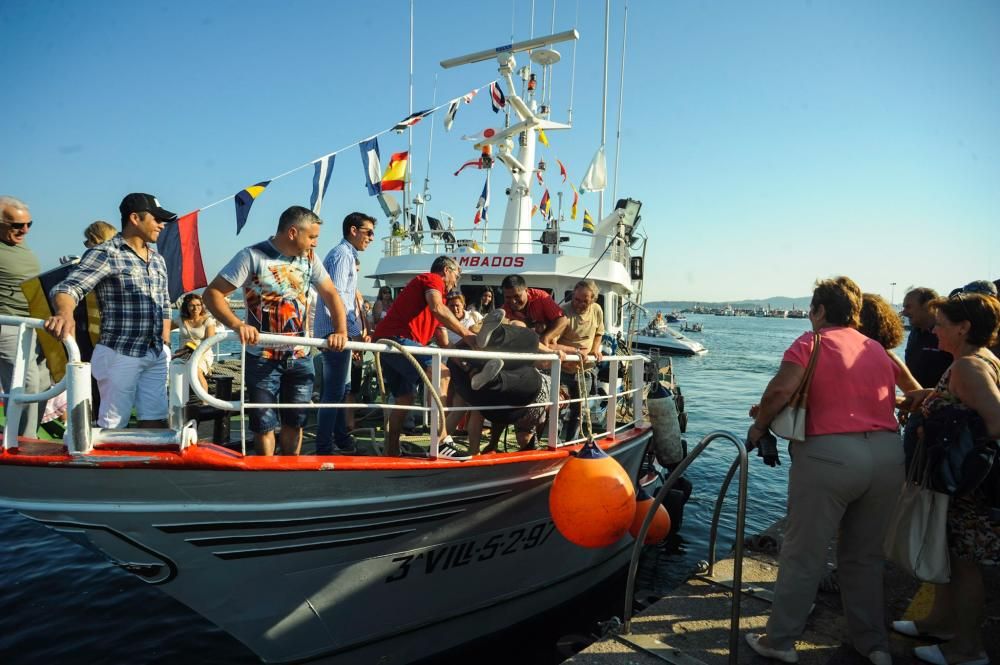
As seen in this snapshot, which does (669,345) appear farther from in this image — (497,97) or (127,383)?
(127,383)

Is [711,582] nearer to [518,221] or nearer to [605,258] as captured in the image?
[605,258]

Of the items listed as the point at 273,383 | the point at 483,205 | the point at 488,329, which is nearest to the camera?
the point at 273,383

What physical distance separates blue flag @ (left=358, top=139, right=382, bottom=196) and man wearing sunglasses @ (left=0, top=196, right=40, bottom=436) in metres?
4.84

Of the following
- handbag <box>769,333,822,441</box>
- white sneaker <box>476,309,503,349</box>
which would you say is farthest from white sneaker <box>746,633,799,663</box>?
white sneaker <box>476,309,503,349</box>

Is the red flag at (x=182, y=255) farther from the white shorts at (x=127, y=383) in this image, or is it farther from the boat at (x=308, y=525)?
the boat at (x=308, y=525)

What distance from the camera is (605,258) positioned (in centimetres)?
945

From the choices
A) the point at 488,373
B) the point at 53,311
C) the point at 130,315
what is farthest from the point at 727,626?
the point at 53,311

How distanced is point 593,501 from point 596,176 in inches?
364

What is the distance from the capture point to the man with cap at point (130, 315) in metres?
2.91

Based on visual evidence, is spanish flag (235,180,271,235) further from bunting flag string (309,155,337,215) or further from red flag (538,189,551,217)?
red flag (538,189,551,217)

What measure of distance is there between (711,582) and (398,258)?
7.10 meters

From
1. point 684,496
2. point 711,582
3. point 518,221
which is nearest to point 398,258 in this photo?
point 518,221

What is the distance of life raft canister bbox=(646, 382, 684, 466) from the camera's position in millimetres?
5680

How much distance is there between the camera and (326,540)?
3.09 metres
